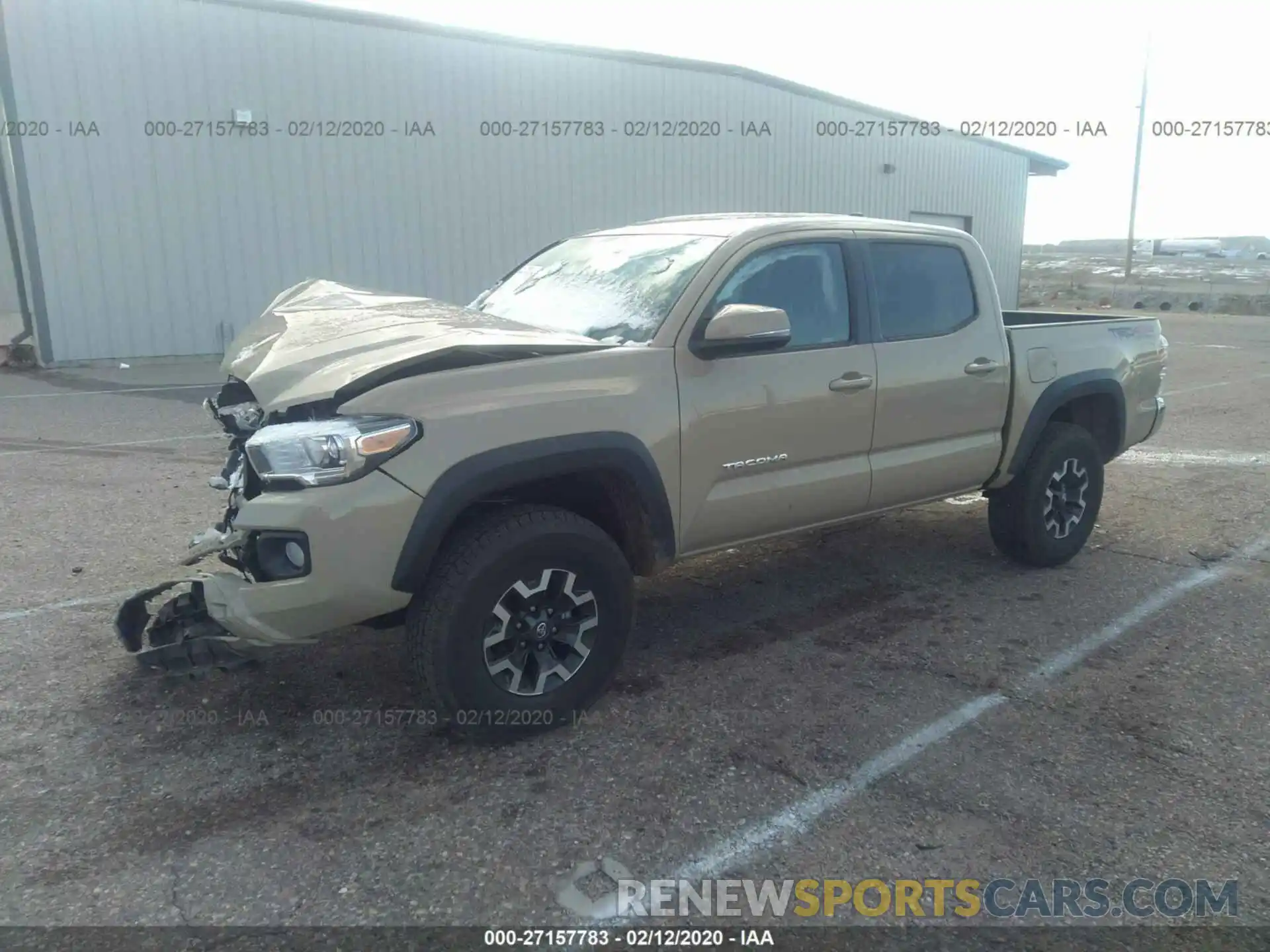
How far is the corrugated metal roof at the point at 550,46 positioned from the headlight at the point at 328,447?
44.6 feet

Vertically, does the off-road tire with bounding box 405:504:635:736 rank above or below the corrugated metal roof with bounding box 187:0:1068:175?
below

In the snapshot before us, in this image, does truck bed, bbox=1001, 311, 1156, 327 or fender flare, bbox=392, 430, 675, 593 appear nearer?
fender flare, bbox=392, 430, 675, 593

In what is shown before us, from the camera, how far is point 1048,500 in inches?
211

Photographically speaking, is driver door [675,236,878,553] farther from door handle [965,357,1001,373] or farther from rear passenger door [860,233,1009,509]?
door handle [965,357,1001,373]

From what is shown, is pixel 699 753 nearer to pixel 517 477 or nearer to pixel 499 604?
pixel 499 604

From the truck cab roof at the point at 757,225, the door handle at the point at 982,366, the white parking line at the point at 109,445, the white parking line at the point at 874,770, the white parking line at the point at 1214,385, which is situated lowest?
the white parking line at the point at 1214,385

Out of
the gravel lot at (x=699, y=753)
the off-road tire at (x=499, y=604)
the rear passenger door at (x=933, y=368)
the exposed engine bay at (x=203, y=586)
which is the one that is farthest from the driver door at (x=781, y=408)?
the exposed engine bay at (x=203, y=586)

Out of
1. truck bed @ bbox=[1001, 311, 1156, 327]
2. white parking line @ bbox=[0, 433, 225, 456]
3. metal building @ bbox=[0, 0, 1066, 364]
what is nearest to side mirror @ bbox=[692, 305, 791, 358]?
truck bed @ bbox=[1001, 311, 1156, 327]

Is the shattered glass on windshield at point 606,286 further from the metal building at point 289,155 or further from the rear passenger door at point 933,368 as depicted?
the metal building at point 289,155

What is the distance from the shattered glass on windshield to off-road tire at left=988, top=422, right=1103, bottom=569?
237 cm

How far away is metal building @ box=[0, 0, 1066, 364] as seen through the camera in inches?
533

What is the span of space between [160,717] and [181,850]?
0.93 metres

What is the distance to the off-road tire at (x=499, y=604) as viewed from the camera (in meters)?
3.25

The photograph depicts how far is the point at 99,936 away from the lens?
250 centimetres
